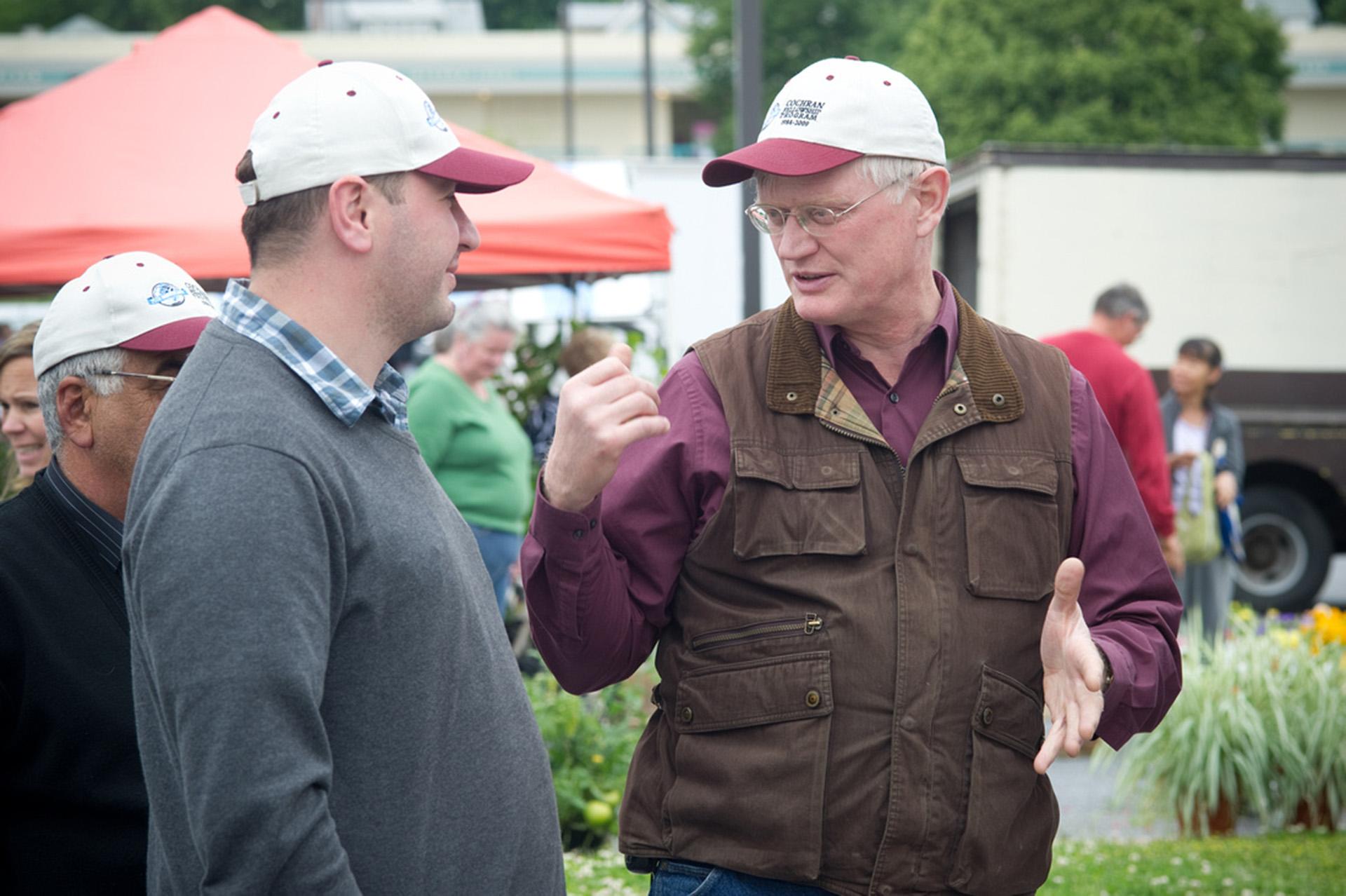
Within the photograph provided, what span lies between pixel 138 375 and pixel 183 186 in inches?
105

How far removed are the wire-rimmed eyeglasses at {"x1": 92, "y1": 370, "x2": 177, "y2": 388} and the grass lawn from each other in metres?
2.70

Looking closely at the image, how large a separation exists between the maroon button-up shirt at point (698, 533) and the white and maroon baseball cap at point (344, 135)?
0.59 meters

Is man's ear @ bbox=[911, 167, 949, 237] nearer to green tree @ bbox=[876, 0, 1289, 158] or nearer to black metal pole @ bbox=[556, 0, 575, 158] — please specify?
green tree @ bbox=[876, 0, 1289, 158]

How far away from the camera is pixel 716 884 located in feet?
7.10

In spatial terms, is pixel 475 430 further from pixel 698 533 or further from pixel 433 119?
pixel 433 119

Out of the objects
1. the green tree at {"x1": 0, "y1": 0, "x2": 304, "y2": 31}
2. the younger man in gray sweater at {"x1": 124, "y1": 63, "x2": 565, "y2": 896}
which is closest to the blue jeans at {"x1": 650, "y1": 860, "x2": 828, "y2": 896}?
the younger man in gray sweater at {"x1": 124, "y1": 63, "x2": 565, "y2": 896}

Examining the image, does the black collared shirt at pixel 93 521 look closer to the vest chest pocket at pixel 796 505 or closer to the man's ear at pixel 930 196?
the vest chest pocket at pixel 796 505

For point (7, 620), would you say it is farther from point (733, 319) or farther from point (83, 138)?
point (733, 319)

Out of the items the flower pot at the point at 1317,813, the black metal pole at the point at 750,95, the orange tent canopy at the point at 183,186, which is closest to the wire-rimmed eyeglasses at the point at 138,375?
the orange tent canopy at the point at 183,186

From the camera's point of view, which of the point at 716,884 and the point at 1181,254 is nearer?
the point at 716,884

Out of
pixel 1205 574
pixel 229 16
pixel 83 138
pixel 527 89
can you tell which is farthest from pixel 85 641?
pixel 527 89

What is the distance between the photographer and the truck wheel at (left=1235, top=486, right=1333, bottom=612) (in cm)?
1089

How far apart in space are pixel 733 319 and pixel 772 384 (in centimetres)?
1130

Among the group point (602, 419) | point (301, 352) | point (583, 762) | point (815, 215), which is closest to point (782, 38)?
point (583, 762)
